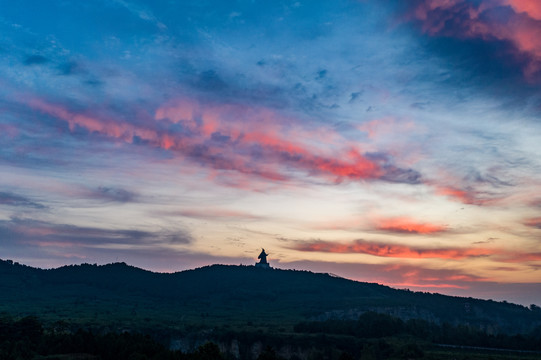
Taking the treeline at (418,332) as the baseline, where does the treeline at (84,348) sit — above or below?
below

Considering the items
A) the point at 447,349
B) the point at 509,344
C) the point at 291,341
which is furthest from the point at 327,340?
the point at 509,344

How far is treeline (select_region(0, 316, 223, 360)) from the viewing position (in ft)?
285

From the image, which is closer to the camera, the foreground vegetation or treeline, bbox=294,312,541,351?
the foreground vegetation

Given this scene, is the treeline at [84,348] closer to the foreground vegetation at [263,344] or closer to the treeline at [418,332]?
the foreground vegetation at [263,344]

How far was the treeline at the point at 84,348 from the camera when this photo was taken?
87006 millimetres

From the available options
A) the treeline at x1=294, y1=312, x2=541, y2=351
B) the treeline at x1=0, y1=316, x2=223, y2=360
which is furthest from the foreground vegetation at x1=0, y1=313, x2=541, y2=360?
the treeline at x1=294, y1=312, x2=541, y2=351

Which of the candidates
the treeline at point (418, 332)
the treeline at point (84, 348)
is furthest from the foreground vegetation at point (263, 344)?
the treeline at point (418, 332)

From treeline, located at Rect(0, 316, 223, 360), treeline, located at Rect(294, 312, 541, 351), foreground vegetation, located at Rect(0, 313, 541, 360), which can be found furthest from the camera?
treeline, located at Rect(294, 312, 541, 351)

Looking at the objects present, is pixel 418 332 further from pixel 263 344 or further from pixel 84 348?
pixel 84 348

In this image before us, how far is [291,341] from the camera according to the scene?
555ft

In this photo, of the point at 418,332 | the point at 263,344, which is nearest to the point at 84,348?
the point at 263,344

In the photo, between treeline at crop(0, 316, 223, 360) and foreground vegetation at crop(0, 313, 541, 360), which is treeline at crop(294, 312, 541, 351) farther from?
treeline at crop(0, 316, 223, 360)

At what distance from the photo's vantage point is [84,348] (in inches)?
3915

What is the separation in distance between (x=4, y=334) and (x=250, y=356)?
88.7m
